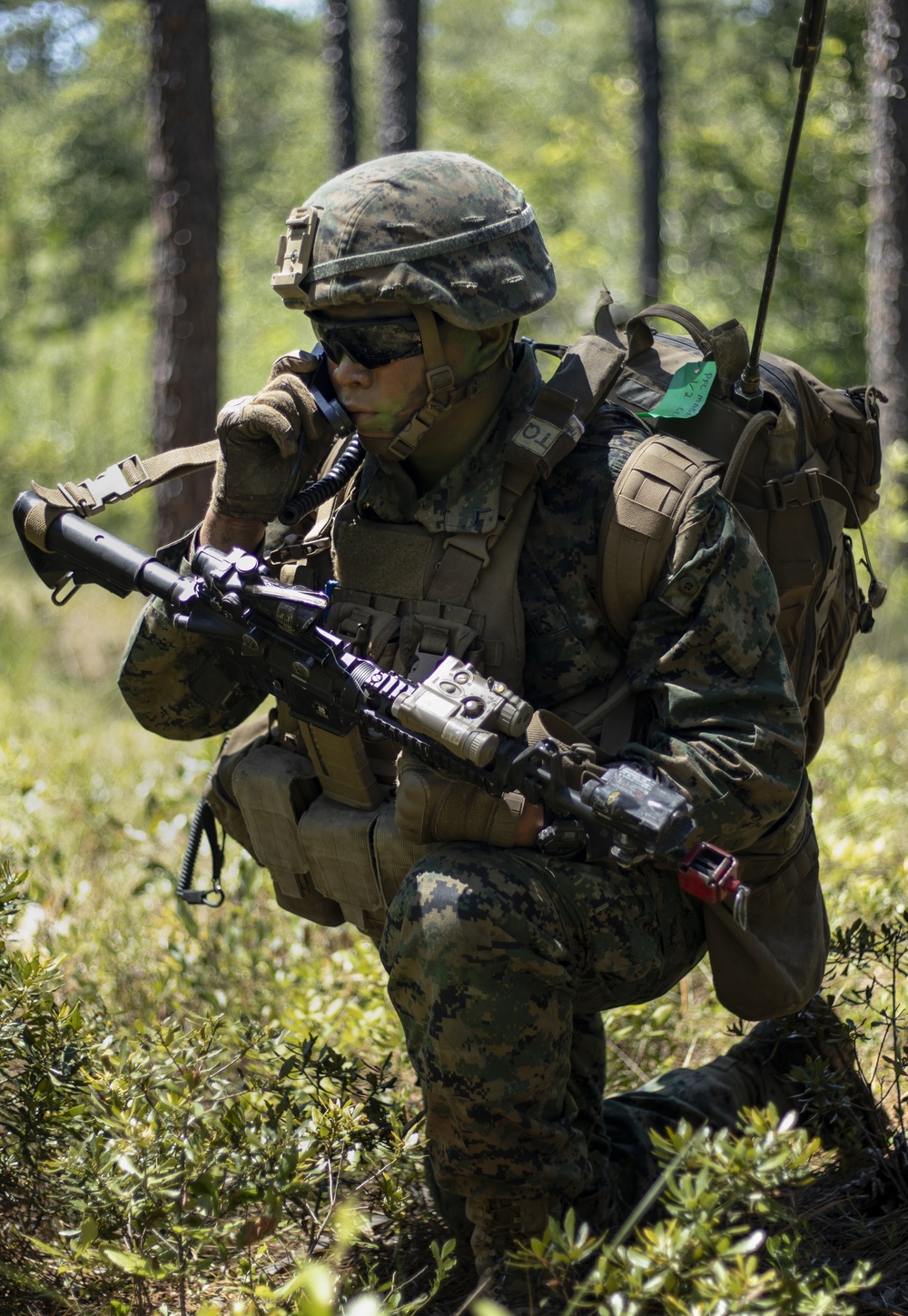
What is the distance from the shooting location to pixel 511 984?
7.24ft

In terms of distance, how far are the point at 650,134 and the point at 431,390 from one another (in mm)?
14216

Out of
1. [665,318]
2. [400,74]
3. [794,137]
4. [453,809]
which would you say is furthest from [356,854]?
[400,74]

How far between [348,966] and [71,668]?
534 centimetres

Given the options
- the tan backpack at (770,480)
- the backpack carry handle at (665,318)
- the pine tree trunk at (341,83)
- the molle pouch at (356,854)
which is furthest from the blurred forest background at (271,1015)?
the pine tree trunk at (341,83)

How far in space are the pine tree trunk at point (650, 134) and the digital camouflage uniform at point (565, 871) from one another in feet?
43.9

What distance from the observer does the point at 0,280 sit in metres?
19.9

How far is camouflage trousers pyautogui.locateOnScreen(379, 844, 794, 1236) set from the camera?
2.20 m

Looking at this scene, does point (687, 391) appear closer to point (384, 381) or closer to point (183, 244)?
point (384, 381)

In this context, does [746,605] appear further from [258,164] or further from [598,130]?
[598,130]

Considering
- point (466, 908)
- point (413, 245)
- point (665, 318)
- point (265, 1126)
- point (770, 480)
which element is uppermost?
point (413, 245)

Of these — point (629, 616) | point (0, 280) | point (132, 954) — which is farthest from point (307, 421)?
point (0, 280)

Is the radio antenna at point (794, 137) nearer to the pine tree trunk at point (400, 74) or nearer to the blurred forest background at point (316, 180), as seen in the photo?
the pine tree trunk at point (400, 74)

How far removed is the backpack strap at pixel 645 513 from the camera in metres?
2.31

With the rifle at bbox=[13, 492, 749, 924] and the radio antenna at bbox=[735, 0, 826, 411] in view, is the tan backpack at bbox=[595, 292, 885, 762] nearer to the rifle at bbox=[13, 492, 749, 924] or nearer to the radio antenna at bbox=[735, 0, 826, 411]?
the radio antenna at bbox=[735, 0, 826, 411]
